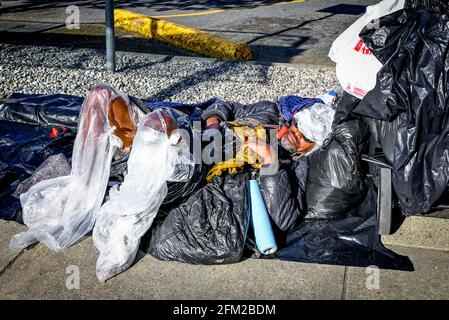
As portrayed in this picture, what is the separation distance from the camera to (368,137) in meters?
3.51

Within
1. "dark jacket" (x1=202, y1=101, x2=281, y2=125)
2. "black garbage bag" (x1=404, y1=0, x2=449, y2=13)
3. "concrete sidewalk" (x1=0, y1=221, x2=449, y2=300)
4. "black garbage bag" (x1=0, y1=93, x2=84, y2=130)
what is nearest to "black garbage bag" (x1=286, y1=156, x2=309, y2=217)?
"concrete sidewalk" (x1=0, y1=221, x2=449, y2=300)

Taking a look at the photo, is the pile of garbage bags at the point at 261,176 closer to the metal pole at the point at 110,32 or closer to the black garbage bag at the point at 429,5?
the black garbage bag at the point at 429,5

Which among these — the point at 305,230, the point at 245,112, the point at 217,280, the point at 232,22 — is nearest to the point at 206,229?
the point at 217,280

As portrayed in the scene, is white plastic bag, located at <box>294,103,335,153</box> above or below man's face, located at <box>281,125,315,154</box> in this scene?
above

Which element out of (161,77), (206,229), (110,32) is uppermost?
(110,32)

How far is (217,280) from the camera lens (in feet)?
9.63

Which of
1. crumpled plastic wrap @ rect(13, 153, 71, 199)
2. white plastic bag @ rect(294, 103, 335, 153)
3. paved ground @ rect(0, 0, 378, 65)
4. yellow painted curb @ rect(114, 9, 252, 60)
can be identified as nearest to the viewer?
crumpled plastic wrap @ rect(13, 153, 71, 199)

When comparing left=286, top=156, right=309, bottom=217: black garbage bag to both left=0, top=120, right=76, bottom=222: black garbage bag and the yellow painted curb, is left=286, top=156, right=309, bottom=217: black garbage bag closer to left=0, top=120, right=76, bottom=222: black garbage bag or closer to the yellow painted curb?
left=0, top=120, right=76, bottom=222: black garbage bag

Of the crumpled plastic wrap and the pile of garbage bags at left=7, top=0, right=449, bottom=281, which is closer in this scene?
the pile of garbage bags at left=7, top=0, right=449, bottom=281

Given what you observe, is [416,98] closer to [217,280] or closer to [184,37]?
[217,280]

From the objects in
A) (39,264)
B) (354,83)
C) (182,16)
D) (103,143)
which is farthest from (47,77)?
(182,16)

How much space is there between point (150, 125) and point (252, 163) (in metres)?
0.80

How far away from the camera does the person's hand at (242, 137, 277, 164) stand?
11.5 ft

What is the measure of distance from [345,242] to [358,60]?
1.32 metres
